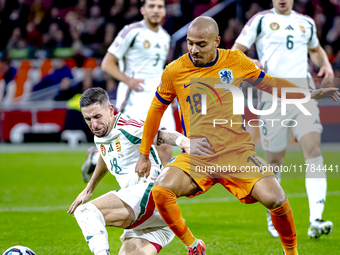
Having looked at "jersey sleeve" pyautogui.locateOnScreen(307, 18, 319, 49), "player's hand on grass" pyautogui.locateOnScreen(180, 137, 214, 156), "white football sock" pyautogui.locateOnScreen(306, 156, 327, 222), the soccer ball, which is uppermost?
"jersey sleeve" pyautogui.locateOnScreen(307, 18, 319, 49)

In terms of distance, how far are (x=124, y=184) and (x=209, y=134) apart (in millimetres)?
803

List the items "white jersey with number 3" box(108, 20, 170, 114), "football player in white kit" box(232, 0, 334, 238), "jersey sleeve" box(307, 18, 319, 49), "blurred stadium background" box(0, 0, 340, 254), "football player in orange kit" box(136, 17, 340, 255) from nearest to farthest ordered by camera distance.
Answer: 1. "football player in orange kit" box(136, 17, 340, 255)
2. "football player in white kit" box(232, 0, 334, 238)
3. "jersey sleeve" box(307, 18, 319, 49)
4. "white jersey with number 3" box(108, 20, 170, 114)
5. "blurred stadium background" box(0, 0, 340, 254)

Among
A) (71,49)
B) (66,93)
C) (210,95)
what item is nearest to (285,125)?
(210,95)

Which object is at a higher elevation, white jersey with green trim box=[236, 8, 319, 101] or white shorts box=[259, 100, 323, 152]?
white jersey with green trim box=[236, 8, 319, 101]

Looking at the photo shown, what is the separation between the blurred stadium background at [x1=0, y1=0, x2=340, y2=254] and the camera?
658cm

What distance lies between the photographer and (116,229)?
17.7ft

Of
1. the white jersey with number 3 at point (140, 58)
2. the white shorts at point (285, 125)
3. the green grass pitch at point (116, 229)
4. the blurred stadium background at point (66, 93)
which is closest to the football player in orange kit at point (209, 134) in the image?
the green grass pitch at point (116, 229)

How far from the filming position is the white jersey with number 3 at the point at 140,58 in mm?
6070

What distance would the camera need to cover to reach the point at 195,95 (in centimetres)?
367

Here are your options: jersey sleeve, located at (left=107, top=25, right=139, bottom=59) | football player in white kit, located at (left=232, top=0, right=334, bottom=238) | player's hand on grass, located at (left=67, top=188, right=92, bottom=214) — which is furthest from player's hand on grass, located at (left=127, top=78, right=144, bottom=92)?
player's hand on grass, located at (left=67, top=188, right=92, bottom=214)

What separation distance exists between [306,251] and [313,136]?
118 centimetres

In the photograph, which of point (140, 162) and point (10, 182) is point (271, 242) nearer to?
point (140, 162)

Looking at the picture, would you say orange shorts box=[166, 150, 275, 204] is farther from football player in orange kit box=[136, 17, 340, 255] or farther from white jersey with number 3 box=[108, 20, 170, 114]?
white jersey with number 3 box=[108, 20, 170, 114]

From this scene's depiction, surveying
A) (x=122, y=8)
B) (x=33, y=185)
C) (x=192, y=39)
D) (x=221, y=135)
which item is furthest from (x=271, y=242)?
(x=122, y=8)
